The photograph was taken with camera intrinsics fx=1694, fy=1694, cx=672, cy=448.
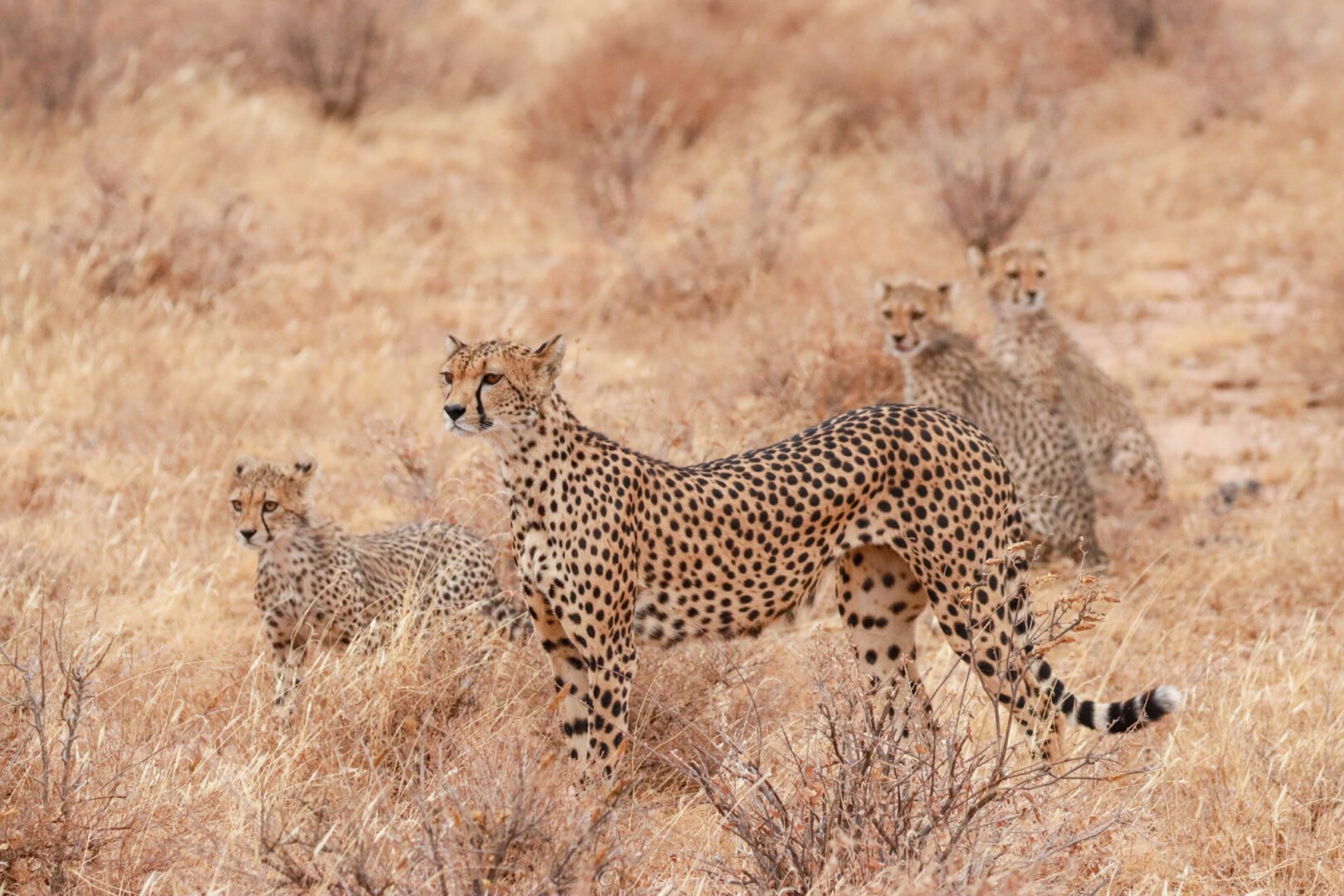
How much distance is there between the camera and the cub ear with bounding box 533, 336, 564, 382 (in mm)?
3482

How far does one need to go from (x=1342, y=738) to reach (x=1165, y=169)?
767cm

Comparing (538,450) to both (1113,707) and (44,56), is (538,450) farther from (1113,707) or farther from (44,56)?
(44,56)

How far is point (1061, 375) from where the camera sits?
623cm

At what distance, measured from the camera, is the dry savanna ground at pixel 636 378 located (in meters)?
3.09

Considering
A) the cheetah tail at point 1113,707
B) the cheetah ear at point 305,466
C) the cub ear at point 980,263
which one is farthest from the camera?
the cub ear at point 980,263

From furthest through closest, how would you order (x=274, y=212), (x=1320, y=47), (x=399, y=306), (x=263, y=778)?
(x=1320, y=47) < (x=274, y=212) < (x=399, y=306) < (x=263, y=778)

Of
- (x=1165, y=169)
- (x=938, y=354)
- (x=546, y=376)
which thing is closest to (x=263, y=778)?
(x=546, y=376)

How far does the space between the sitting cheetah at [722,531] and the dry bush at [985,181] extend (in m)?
5.53

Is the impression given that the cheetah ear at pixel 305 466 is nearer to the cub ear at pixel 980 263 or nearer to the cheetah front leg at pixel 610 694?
the cheetah front leg at pixel 610 694

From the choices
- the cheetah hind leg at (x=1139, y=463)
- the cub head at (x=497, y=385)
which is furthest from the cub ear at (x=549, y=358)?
the cheetah hind leg at (x=1139, y=463)

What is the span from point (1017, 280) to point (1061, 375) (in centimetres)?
43

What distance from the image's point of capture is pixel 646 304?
8047 mm

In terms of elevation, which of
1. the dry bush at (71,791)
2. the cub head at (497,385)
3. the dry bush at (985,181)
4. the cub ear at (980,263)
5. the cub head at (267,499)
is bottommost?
the dry bush at (71,791)

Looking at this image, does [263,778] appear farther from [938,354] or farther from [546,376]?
[938,354]
